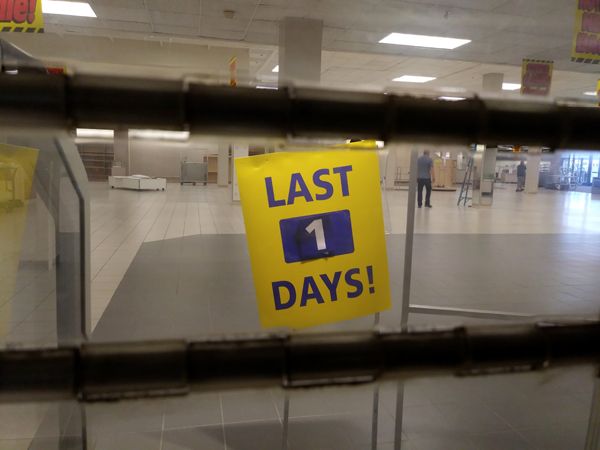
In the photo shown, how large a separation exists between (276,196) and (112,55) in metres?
12.7

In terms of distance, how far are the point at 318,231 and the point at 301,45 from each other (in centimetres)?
736

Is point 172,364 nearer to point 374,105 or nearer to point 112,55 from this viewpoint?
point 374,105

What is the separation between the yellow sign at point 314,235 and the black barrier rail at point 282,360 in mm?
660

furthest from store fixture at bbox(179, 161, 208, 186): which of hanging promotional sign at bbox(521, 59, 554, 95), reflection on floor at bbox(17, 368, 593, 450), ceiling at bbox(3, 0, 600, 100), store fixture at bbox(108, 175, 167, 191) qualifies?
reflection on floor at bbox(17, 368, 593, 450)

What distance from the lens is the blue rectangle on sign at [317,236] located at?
1303 mm

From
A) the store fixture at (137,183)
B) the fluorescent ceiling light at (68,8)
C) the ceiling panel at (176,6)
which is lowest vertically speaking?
the store fixture at (137,183)

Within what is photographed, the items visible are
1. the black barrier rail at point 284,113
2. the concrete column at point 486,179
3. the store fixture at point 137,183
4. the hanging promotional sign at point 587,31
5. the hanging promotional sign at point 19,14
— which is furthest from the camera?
the store fixture at point 137,183

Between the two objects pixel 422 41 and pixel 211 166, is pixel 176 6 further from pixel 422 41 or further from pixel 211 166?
pixel 211 166

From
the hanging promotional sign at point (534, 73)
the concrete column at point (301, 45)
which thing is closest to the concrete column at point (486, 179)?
the hanging promotional sign at point (534, 73)

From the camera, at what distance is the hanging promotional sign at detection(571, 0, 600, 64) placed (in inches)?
237

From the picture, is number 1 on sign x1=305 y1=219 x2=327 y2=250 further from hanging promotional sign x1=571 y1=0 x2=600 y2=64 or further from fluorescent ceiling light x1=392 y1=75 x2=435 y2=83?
fluorescent ceiling light x1=392 y1=75 x2=435 y2=83

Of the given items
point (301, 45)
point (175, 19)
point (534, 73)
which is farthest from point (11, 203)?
point (534, 73)

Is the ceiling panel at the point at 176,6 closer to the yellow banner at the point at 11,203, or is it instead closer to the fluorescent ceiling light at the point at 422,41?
the fluorescent ceiling light at the point at 422,41

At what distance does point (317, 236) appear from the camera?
1.37m
